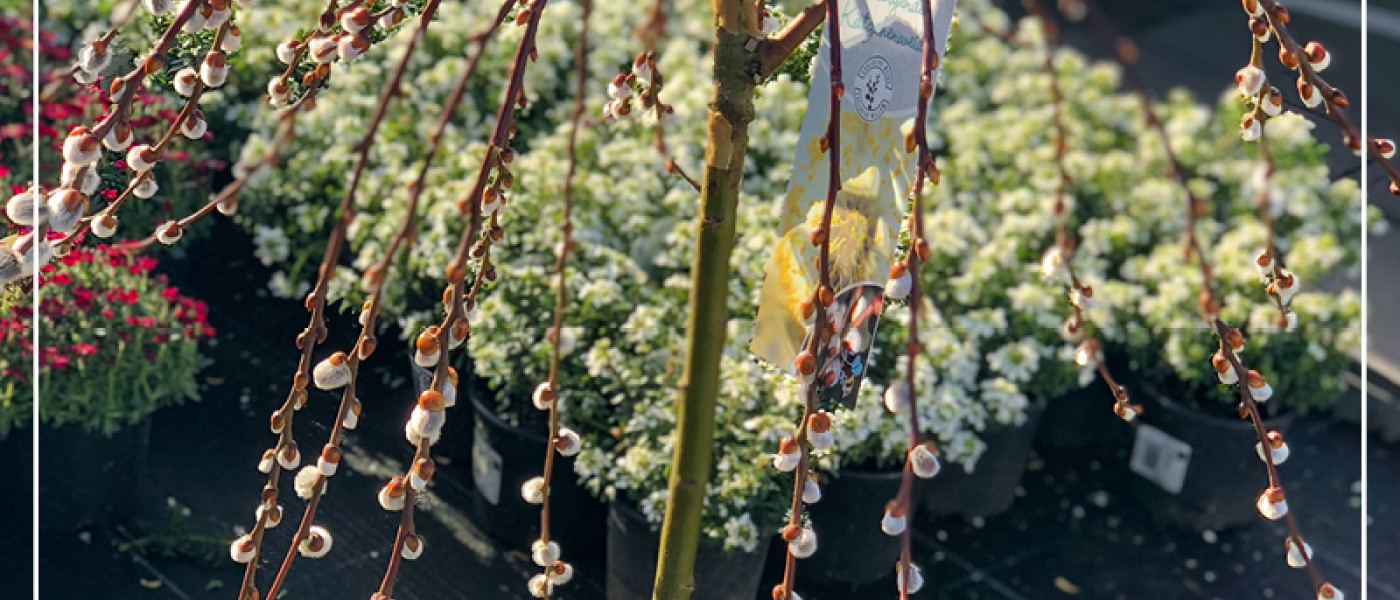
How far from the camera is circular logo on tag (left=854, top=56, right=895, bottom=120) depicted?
118cm

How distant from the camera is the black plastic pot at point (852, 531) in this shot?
2.60 meters

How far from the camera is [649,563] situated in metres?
2.33

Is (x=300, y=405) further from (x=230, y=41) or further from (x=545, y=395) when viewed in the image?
(x=230, y=41)

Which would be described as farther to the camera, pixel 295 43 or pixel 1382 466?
pixel 1382 466

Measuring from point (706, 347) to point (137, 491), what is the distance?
5.58 ft

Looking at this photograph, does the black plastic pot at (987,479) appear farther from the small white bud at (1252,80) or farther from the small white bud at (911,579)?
the small white bud at (911,579)

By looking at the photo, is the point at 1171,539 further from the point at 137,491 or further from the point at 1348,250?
the point at 137,491

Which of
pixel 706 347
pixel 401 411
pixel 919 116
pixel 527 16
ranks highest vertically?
pixel 527 16

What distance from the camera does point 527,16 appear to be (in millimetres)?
1045

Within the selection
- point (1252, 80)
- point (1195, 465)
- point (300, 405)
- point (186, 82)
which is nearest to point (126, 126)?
point (186, 82)

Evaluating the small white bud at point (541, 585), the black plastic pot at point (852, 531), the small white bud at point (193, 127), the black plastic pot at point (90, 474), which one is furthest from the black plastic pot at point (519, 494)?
the small white bud at point (193, 127)

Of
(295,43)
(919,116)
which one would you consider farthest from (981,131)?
(919,116)

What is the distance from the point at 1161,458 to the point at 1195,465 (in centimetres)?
8

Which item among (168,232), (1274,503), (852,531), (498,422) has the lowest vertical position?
(852,531)
